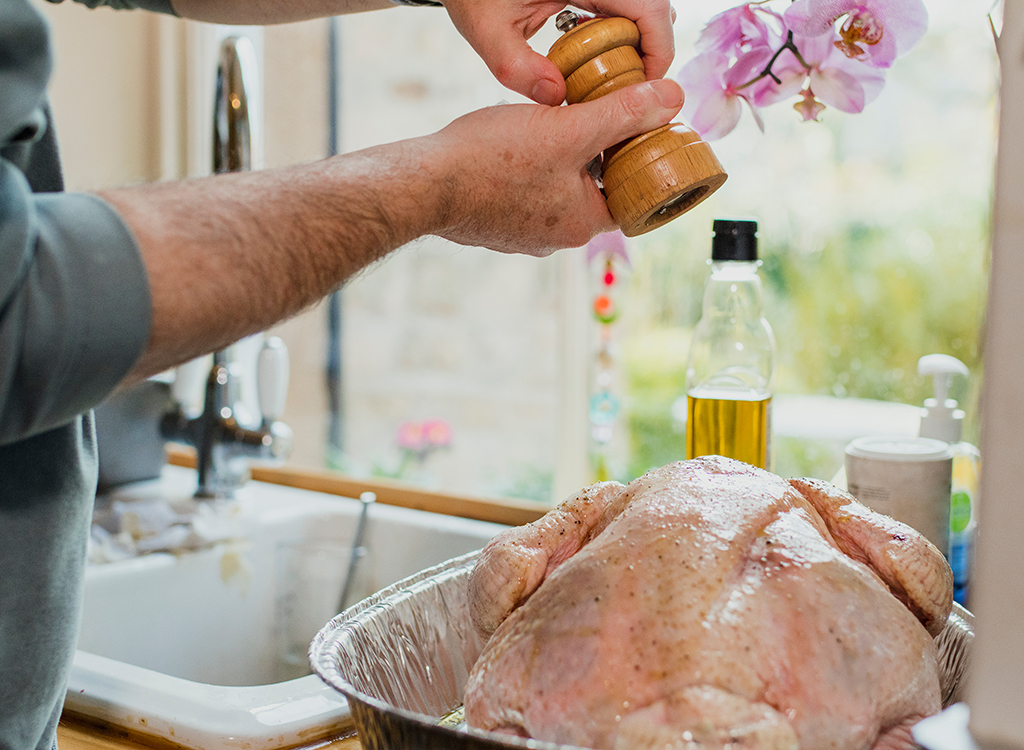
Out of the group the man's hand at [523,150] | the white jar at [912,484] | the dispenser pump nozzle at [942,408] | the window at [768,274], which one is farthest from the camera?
the window at [768,274]

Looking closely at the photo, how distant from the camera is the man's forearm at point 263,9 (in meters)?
0.89

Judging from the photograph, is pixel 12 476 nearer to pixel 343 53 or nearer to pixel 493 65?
pixel 493 65

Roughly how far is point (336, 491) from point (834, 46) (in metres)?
0.97

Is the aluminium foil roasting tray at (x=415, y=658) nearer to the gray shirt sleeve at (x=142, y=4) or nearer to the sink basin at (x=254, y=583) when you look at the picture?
the sink basin at (x=254, y=583)

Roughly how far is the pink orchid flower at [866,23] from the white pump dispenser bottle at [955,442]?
0.36 m

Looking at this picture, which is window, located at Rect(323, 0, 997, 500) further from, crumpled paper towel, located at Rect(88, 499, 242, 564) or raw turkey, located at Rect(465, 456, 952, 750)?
raw turkey, located at Rect(465, 456, 952, 750)

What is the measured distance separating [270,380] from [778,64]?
2.93 feet

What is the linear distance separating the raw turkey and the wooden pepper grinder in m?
0.19

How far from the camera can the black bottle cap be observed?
0.83m

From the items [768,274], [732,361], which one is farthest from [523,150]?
[768,274]

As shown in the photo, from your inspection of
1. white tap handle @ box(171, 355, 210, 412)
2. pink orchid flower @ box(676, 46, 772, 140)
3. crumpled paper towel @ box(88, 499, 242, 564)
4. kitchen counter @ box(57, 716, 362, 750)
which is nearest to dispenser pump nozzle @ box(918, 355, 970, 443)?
pink orchid flower @ box(676, 46, 772, 140)

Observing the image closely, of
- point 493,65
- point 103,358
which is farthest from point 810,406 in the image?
point 103,358

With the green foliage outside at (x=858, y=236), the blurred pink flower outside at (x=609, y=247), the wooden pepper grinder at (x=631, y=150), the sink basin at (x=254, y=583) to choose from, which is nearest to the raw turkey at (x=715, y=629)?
the wooden pepper grinder at (x=631, y=150)

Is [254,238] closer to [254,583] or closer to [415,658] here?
[415,658]
